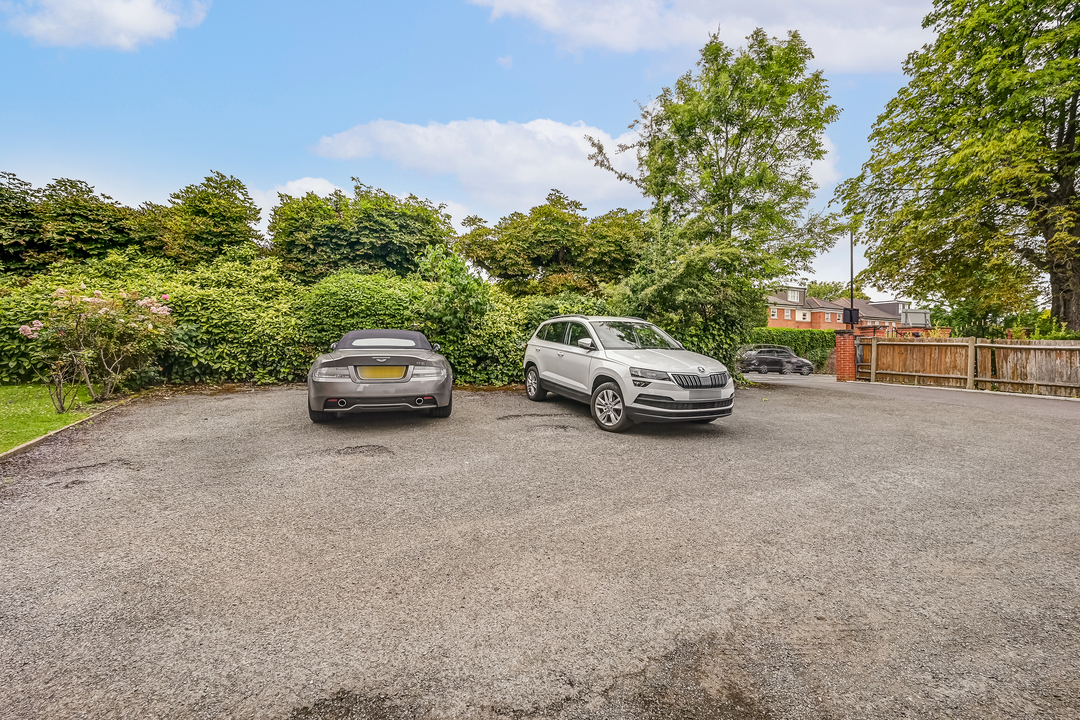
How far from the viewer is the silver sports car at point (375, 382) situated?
6.11m

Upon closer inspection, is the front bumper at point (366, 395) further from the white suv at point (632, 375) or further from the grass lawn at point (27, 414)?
the grass lawn at point (27, 414)

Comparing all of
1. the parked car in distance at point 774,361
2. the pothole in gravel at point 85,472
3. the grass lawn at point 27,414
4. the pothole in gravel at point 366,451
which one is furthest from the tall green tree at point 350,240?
the parked car in distance at point 774,361

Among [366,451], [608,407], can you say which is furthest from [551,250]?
[366,451]

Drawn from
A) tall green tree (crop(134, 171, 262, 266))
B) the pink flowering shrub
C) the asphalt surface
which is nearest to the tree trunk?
the asphalt surface

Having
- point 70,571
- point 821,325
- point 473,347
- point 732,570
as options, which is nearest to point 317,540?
point 70,571

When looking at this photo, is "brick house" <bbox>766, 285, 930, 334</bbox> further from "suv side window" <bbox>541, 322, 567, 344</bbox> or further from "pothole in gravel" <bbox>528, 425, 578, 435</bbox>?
"pothole in gravel" <bbox>528, 425, 578, 435</bbox>

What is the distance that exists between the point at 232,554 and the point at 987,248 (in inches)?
860

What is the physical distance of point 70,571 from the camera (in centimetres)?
280

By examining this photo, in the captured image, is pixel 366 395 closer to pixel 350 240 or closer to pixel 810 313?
pixel 350 240

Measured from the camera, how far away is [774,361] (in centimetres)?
2823

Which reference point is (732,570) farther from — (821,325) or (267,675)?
(821,325)

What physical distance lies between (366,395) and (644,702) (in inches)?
200

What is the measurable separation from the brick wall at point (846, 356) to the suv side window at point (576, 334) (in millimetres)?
15731

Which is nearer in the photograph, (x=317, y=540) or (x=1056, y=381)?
(x=317, y=540)
